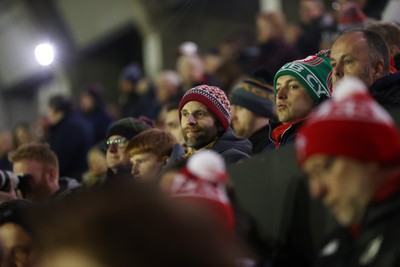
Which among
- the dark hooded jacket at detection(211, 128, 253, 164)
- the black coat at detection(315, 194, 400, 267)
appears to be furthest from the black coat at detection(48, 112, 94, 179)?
the black coat at detection(315, 194, 400, 267)

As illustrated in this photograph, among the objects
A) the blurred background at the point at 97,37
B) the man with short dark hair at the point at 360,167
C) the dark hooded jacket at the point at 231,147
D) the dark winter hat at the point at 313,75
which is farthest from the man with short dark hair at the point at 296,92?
the blurred background at the point at 97,37

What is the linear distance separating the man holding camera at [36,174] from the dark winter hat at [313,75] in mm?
2117

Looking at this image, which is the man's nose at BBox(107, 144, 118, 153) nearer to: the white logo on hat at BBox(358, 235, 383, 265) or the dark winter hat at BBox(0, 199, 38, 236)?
the dark winter hat at BBox(0, 199, 38, 236)

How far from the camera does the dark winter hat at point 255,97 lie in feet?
22.6

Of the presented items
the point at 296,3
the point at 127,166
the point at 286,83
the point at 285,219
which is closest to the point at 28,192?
the point at 127,166

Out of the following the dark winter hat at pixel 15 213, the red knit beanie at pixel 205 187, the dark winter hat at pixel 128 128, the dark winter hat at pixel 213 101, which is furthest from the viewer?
the dark winter hat at pixel 128 128

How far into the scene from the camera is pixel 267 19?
977 cm

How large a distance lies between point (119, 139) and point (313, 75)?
1849mm

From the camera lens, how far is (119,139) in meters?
6.87

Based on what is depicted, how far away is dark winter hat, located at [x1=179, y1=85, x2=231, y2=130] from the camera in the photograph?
602cm

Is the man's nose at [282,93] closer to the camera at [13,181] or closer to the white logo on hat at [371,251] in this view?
the camera at [13,181]

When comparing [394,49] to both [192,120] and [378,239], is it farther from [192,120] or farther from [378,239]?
[378,239]

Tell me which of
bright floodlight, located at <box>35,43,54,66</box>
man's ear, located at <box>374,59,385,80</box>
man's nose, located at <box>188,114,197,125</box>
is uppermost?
man's ear, located at <box>374,59,385,80</box>

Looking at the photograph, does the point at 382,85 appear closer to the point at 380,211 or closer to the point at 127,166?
the point at 380,211
